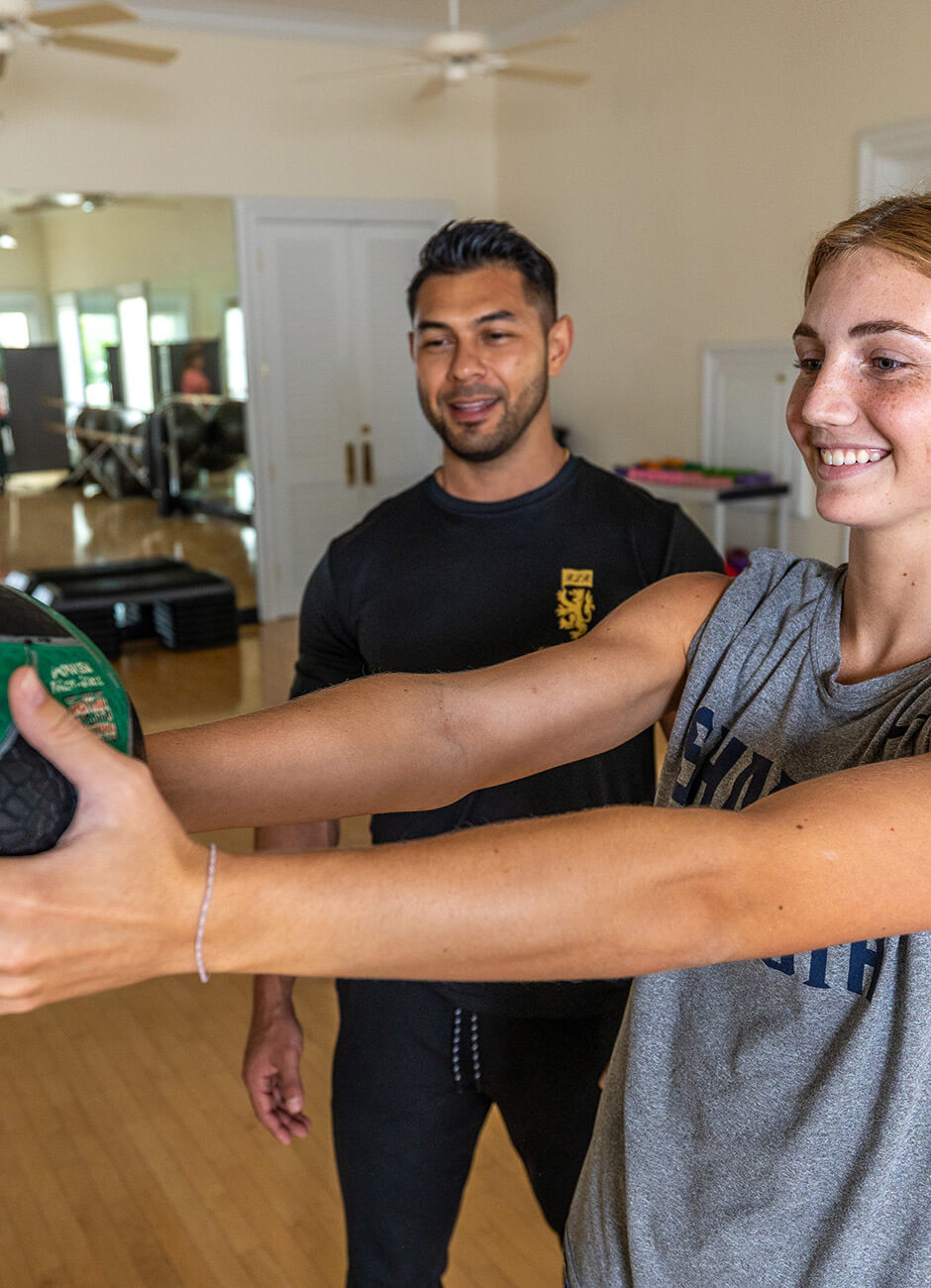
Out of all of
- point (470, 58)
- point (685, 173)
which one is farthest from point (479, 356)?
point (685, 173)

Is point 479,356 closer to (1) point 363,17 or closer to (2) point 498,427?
(2) point 498,427

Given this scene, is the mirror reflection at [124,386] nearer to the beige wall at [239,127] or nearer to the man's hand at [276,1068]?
the beige wall at [239,127]

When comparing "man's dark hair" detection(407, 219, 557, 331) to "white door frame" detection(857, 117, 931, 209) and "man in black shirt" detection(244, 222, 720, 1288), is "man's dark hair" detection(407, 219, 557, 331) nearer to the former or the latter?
"man in black shirt" detection(244, 222, 720, 1288)

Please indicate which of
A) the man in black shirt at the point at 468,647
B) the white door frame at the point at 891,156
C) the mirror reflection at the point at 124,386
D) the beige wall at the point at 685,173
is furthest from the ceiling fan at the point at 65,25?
the man in black shirt at the point at 468,647

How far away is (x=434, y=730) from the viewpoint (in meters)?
1.14

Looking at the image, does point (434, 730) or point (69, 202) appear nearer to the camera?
point (434, 730)

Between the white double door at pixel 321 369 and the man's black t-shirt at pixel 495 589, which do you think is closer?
the man's black t-shirt at pixel 495 589

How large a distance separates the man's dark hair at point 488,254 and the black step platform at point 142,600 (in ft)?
15.8

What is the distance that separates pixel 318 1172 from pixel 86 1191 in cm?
49

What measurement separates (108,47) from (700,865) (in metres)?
5.61

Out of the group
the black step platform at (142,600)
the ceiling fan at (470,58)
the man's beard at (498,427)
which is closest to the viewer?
the man's beard at (498,427)

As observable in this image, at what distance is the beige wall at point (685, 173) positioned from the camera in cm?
563

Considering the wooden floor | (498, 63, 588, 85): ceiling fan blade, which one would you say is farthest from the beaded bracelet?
(498, 63, 588, 85): ceiling fan blade

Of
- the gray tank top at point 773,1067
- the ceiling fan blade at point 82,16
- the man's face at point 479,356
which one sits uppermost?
the ceiling fan blade at point 82,16
